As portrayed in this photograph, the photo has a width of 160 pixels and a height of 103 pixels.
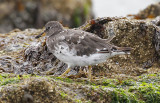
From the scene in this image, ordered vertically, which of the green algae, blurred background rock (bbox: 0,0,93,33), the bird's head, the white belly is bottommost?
the green algae

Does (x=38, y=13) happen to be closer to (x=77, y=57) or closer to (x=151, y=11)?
(x=151, y=11)

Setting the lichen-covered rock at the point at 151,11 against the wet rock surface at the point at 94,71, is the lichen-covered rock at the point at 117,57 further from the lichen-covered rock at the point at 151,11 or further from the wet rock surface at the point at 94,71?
the lichen-covered rock at the point at 151,11

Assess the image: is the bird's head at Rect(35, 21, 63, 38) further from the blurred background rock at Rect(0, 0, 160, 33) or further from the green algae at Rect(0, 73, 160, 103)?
the blurred background rock at Rect(0, 0, 160, 33)

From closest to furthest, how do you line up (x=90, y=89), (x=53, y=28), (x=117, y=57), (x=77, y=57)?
(x=90, y=89) < (x=77, y=57) < (x=53, y=28) < (x=117, y=57)

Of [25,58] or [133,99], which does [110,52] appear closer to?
[133,99]

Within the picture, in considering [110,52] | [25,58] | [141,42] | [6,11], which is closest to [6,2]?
[6,11]

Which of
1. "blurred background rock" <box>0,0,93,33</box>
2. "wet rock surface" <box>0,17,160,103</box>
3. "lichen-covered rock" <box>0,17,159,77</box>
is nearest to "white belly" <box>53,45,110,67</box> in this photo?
"wet rock surface" <box>0,17,160,103</box>

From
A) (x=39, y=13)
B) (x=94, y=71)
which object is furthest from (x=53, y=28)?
(x=39, y=13)
